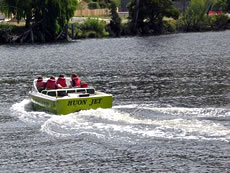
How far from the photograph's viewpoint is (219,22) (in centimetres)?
12838

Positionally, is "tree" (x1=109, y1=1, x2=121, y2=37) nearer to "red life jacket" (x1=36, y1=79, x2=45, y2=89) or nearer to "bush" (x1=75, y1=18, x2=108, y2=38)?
"bush" (x1=75, y1=18, x2=108, y2=38)

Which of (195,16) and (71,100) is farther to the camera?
(195,16)

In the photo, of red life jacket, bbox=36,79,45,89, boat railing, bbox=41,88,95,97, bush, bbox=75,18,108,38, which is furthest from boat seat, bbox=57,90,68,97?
bush, bbox=75,18,108,38

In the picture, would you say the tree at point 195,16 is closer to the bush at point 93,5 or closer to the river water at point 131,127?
the bush at point 93,5

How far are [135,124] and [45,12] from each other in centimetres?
7548

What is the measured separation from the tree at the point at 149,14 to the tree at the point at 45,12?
15.4 metres

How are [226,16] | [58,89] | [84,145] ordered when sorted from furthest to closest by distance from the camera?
[226,16] < [58,89] < [84,145]

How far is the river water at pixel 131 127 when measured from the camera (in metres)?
23.7

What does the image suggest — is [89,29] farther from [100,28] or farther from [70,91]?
[70,91]

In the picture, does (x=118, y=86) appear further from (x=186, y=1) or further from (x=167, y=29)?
(x=186, y=1)

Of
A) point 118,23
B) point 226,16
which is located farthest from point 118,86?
point 226,16

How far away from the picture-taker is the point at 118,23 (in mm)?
113812

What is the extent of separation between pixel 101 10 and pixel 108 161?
121 metres

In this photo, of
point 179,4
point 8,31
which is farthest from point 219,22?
point 8,31
